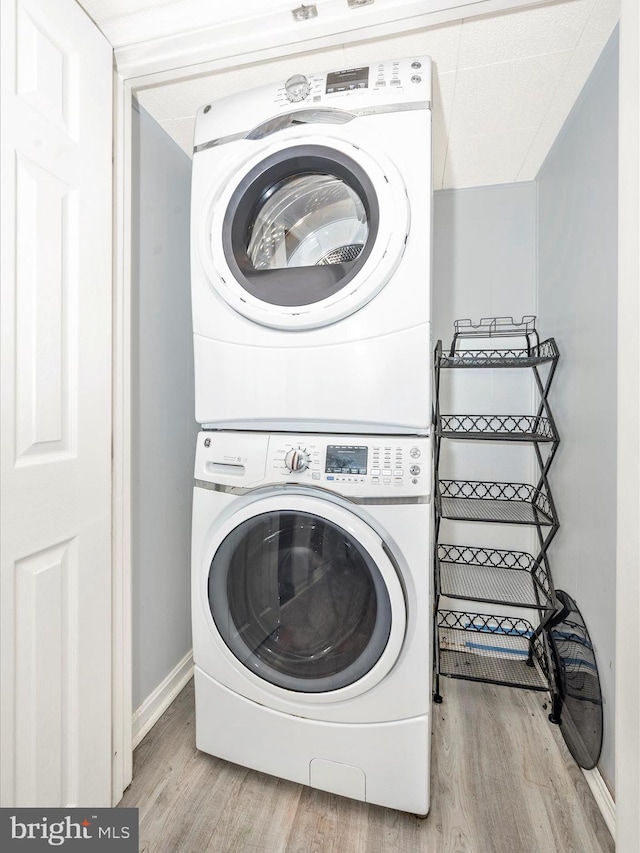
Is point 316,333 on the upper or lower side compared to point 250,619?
upper

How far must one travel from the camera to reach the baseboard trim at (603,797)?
112 centimetres

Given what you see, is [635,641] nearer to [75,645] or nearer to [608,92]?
[75,645]

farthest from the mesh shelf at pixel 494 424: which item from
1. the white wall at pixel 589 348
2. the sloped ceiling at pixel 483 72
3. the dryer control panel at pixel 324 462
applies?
the sloped ceiling at pixel 483 72

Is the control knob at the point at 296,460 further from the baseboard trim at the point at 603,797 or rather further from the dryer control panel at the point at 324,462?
the baseboard trim at the point at 603,797

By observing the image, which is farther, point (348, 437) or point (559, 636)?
point (559, 636)

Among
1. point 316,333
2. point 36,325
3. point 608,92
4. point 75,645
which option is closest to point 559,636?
point 316,333

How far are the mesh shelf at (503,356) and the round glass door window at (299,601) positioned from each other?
97cm

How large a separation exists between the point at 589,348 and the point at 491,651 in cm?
138

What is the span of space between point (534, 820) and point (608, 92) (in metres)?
2.04

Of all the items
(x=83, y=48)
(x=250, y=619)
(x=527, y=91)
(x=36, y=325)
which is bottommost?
(x=250, y=619)

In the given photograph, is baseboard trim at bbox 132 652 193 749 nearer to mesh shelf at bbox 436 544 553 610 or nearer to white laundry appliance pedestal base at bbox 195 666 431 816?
white laundry appliance pedestal base at bbox 195 666 431 816

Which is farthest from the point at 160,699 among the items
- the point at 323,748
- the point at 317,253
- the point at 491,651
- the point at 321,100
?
the point at 321,100

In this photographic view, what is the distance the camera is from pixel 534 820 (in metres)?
1.16

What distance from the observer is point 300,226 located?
→ 1.28 m
